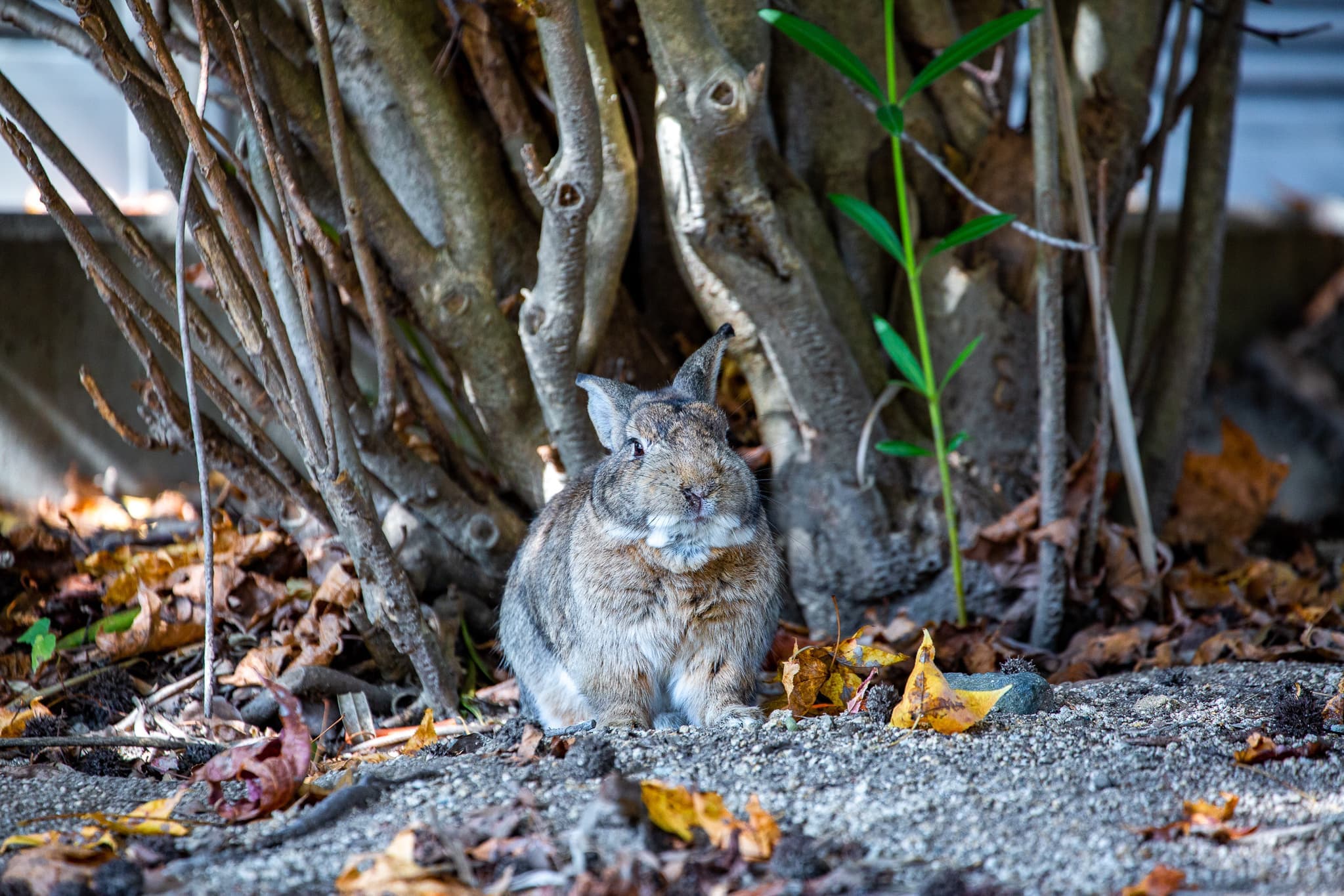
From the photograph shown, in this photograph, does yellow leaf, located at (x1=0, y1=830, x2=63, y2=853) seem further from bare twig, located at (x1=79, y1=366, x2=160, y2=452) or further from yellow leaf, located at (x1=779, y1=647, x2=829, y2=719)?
yellow leaf, located at (x1=779, y1=647, x2=829, y2=719)

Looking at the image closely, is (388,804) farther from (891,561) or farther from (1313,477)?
(1313,477)

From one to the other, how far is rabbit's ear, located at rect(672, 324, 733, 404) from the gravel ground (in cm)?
101

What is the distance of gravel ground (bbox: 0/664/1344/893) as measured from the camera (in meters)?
2.11

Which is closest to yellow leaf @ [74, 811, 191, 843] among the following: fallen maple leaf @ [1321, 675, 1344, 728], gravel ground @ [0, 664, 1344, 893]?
gravel ground @ [0, 664, 1344, 893]

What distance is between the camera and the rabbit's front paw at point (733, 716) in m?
3.07

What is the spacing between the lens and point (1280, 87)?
9.34 meters

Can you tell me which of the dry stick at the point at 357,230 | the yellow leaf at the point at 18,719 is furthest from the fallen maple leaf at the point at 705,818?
the yellow leaf at the point at 18,719

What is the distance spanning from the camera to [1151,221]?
4.66 m

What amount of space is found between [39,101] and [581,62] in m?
5.59

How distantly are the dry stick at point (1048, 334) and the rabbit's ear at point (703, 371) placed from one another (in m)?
1.09

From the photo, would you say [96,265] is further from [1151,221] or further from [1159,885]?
[1151,221]

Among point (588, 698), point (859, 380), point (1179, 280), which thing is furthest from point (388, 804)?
point (1179, 280)

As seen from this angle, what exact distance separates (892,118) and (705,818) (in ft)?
7.05

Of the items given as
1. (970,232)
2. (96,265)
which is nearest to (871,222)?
(970,232)
